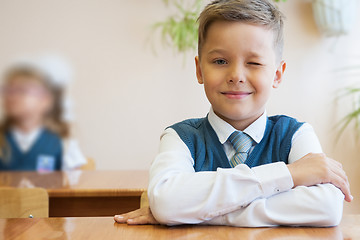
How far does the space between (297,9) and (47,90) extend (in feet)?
6.71

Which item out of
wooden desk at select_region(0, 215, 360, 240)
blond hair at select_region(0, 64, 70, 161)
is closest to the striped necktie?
wooden desk at select_region(0, 215, 360, 240)

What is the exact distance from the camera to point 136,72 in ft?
12.9

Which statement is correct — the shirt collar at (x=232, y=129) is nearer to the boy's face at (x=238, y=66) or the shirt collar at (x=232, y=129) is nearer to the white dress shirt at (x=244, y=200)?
the boy's face at (x=238, y=66)

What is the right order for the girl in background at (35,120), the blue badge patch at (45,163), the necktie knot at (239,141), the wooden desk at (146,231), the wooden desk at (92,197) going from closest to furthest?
the wooden desk at (146,231) → the necktie knot at (239,141) → the wooden desk at (92,197) → the blue badge patch at (45,163) → the girl in background at (35,120)

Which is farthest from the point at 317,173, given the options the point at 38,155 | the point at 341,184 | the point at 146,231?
the point at 38,155

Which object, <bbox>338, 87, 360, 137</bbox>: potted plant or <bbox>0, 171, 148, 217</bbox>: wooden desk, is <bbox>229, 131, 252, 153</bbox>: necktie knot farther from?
<bbox>338, 87, 360, 137</bbox>: potted plant

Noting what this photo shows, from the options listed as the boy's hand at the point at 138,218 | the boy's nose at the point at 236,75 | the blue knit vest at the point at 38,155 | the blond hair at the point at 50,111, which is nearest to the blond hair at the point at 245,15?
the boy's nose at the point at 236,75

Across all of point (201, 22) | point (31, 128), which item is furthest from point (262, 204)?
point (31, 128)

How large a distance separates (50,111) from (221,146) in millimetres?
2923

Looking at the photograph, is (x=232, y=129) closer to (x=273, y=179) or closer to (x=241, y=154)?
(x=241, y=154)

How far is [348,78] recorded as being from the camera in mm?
3850

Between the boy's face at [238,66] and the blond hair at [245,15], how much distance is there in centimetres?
2

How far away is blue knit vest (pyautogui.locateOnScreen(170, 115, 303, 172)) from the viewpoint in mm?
1351

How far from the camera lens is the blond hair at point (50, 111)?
13.1 feet
